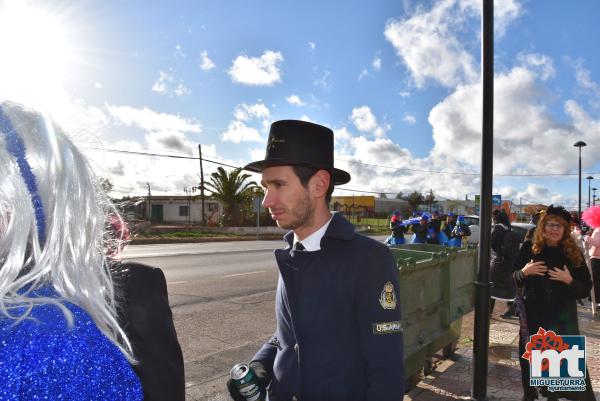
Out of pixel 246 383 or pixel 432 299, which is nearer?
pixel 246 383

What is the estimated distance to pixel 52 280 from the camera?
3.04ft

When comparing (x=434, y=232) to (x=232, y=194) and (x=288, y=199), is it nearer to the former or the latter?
(x=288, y=199)

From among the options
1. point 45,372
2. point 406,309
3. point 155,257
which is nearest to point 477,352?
point 406,309

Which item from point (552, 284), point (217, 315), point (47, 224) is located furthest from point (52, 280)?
point (217, 315)

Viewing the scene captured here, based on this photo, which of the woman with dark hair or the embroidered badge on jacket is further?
the woman with dark hair

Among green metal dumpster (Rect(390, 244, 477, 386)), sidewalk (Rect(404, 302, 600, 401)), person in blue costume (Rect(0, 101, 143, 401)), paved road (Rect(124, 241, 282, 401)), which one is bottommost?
paved road (Rect(124, 241, 282, 401))

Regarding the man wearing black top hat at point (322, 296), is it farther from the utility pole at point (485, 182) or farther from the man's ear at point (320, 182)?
the utility pole at point (485, 182)

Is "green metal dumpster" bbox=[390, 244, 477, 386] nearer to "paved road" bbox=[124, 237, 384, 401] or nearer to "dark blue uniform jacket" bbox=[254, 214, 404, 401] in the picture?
"paved road" bbox=[124, 237, 384, 401]

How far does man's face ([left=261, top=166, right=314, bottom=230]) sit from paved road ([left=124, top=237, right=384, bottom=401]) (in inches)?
113

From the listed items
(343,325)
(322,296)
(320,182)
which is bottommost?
(343,325)

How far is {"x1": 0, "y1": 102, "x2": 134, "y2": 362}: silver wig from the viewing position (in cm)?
91

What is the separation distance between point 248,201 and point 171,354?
36779mm

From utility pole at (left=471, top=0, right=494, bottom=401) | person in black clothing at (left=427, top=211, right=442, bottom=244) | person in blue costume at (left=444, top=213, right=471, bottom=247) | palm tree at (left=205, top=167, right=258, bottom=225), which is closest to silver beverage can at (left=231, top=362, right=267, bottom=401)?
utility pole at (left=471, top=0, right=494, bottom=401)

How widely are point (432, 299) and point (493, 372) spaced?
106cm
